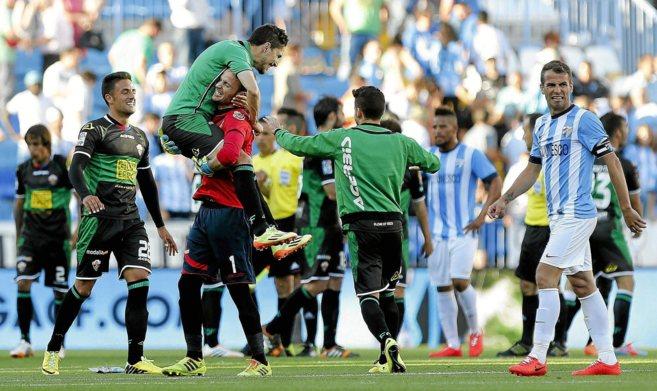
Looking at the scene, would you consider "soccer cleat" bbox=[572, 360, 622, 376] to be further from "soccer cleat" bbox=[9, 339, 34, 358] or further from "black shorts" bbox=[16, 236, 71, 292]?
"soccer cleat" bbox=[9, 339, 34, 358]

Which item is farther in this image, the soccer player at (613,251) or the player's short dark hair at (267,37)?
the soccer player at (613,251)

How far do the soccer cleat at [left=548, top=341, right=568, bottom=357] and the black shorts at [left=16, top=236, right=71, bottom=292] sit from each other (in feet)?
17.2

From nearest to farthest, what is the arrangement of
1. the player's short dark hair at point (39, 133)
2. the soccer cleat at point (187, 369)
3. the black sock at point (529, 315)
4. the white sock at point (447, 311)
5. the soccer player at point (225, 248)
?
the soccer player at point (225, 248), the soccer cleat at point (187, 369), the player's short dark hair at point (39, 133), the black sock at point (529, 315), the white sock at point (447, 311)

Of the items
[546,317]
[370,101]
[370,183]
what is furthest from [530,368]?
[370,101]

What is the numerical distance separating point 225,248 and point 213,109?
1038 mm

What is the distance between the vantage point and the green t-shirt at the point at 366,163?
1122 centimetres

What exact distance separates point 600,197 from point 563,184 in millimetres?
4473

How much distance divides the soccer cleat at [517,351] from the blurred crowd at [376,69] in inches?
252

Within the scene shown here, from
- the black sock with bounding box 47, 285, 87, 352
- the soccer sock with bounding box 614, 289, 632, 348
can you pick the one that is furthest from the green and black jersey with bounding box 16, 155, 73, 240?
the soccer sock with bounding box 614, 289, 632, 348

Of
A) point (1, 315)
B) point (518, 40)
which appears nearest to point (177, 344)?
point (1, 315)

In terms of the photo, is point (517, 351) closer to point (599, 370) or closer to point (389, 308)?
point (389, 308)

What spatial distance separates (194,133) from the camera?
10.5 meters

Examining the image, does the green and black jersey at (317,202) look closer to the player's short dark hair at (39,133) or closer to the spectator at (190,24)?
the player's short dark hair at (39,133)

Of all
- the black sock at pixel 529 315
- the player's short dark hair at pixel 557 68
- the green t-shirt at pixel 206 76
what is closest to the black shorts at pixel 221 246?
the green t-shirt at pixel 206 76
